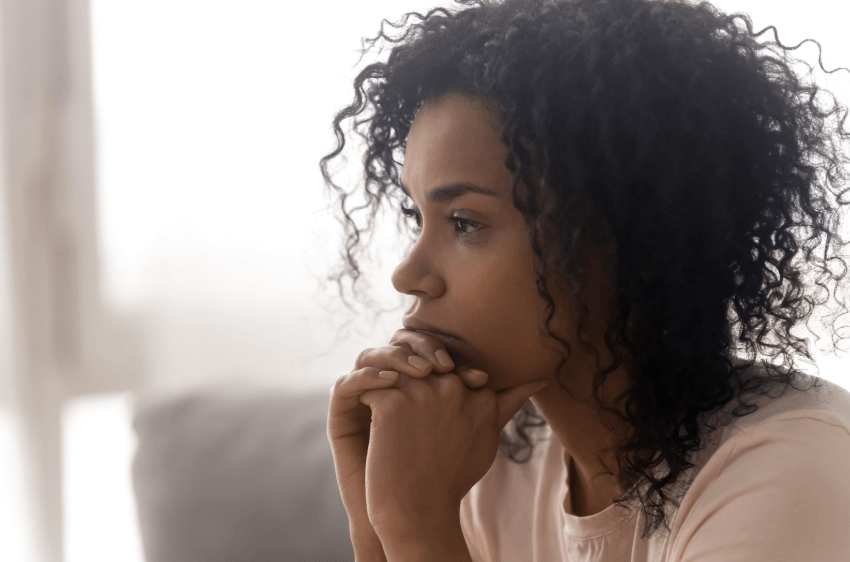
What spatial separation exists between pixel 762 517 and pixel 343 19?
133 cm

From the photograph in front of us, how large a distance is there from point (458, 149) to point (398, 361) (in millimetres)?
264

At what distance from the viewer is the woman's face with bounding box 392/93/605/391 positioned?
31.3 inches

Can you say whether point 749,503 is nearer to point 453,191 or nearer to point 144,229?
point 453,191

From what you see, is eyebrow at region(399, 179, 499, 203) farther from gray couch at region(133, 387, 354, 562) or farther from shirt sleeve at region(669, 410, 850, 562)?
gray couch at region(133, 387, 354, 562)

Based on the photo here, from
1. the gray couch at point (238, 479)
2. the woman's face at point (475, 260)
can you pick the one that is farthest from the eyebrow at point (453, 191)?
the gray couch at point (238, 479)

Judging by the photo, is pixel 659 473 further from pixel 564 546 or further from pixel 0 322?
pixel 0 322

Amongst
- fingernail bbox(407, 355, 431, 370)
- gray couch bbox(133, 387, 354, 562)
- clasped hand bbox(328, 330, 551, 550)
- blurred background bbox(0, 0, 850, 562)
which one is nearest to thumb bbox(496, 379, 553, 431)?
clasped hand bbox(328, 330, 551, 550)

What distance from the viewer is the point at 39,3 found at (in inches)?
60.2

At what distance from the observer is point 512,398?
2.80 ft

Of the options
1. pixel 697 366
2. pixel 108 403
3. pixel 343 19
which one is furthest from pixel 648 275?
pixel 108 403

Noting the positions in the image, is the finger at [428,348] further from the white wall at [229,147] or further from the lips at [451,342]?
the white wall at [229,147]

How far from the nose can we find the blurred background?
0.73 meters

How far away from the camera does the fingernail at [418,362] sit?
821mm

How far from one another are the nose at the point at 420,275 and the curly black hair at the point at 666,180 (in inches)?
4.9
